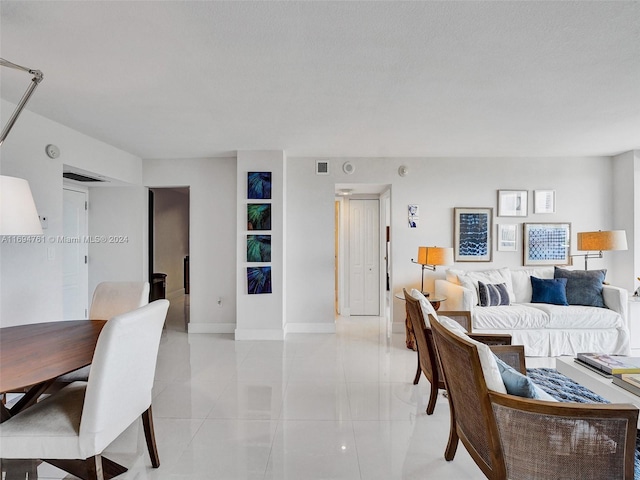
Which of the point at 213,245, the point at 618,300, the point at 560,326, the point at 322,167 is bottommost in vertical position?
the point at 560,326

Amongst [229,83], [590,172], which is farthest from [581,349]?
[229,83]

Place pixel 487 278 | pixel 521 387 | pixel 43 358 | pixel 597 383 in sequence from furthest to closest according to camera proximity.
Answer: pixel 487 278, pixel 597 383, pixel 43 358, pixel 521 387

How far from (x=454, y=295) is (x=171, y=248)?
632 centimetres

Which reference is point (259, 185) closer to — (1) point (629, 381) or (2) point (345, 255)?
(2) point (345, 255)

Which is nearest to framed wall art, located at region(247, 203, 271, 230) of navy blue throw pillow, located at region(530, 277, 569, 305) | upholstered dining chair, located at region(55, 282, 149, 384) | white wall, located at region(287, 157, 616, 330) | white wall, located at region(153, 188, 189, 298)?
white wall, located at region(287, 157, 616, 330)

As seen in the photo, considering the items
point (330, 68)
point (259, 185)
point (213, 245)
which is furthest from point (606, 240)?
point (213, 245)

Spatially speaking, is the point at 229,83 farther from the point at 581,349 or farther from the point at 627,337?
the point at 627,337

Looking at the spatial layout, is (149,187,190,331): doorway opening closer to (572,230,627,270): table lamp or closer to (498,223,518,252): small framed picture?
(498,223,518,252): small framed picture

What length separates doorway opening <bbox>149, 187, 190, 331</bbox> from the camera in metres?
6.73

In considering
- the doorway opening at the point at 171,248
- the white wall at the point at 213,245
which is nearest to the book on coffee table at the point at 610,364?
the white wall at the point at 213,245

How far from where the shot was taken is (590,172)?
15.9 feet

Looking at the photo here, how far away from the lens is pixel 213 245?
194 inches

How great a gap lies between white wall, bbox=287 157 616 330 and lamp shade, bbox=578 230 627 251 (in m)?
0.69

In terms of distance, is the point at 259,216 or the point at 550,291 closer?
the point at 550,291
